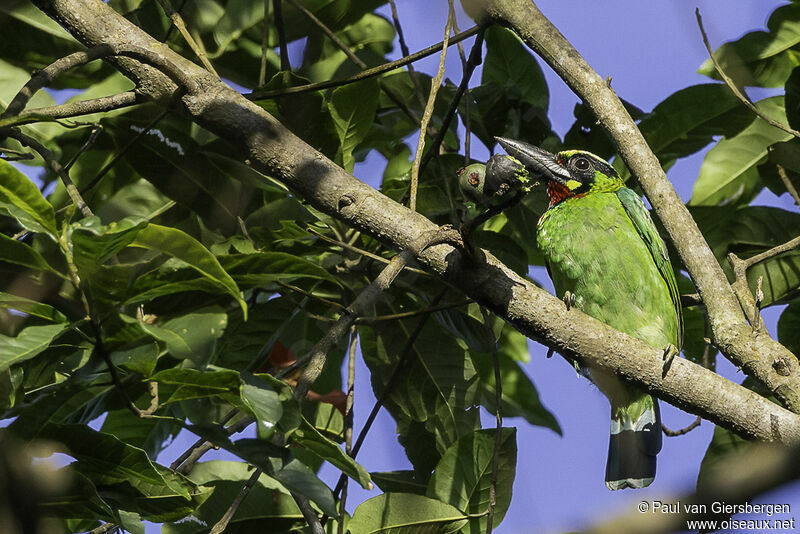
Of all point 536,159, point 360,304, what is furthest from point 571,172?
point 360,304

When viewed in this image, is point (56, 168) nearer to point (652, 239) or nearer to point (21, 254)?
point (21, 254)

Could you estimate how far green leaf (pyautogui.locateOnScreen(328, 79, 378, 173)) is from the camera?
248 centimetres

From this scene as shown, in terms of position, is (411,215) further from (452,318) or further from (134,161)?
(134,161)

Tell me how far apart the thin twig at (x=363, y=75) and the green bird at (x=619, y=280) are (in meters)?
0.75

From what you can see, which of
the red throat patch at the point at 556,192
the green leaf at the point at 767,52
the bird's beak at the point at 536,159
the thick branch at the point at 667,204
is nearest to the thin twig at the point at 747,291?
the thick branch at the point at 667,204

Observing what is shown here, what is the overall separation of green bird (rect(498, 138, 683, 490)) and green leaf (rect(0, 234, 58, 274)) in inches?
68.2

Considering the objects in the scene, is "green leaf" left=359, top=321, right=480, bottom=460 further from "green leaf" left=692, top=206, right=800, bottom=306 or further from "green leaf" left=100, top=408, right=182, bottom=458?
"green leaf" left=692, top=206, right=800, bottom=306

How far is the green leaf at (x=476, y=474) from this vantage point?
2277 millimetres

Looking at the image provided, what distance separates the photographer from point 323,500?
4.84ft

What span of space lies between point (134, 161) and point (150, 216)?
261 mm

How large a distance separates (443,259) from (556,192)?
1668 mm

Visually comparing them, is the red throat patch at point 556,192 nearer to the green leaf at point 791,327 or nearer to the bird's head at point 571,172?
the bird's head at point 571,172

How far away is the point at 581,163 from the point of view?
324 cm

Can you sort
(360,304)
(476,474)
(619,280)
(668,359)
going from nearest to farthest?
(360,304)
(668,359)
(476,474)
(619,280)
